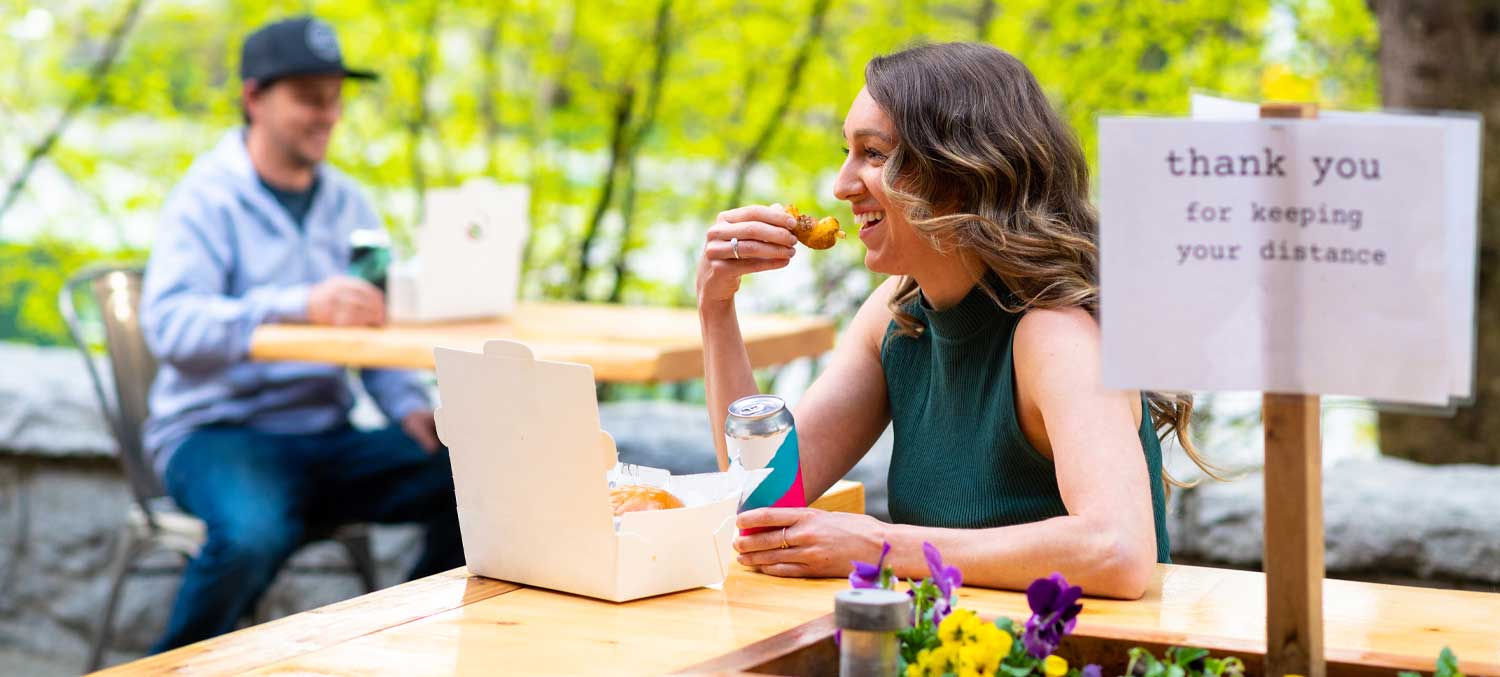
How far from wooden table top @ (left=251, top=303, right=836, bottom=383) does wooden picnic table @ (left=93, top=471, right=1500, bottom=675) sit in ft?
4.36

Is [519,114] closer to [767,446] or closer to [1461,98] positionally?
[1461,98]

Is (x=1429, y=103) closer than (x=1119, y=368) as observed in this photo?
No

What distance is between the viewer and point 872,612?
1152 millimetres

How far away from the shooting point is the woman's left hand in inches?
63.9

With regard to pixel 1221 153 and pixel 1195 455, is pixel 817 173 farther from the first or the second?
pixel 1221 153

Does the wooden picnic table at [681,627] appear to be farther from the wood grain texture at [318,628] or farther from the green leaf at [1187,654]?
the green leaf at [1187,654]

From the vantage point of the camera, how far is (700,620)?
1456 millimetres

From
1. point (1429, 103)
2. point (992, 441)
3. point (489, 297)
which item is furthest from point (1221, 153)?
point (1429, 103)

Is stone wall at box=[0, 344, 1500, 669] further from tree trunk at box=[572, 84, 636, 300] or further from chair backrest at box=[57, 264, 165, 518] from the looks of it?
tree trunk at box=[572, 84, 636, 300]

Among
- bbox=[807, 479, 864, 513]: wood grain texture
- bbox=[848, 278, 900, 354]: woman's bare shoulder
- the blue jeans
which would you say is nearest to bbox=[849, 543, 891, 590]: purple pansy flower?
bbox=[807, 479, 864, 513]: wood grain texture

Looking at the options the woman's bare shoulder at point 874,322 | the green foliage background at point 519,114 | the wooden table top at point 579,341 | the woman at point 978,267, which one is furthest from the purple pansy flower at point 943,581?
the green foliage background at point 519,114

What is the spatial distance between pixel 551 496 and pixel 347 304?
6.46 feet

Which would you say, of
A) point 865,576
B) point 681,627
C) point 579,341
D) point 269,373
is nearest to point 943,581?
point 865,576

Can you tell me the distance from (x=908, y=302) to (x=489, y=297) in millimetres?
1679
